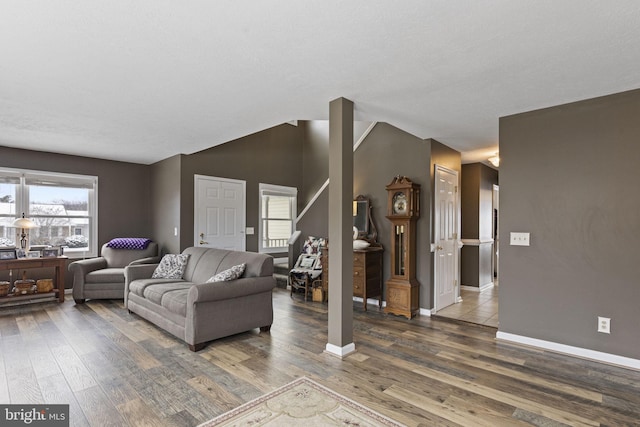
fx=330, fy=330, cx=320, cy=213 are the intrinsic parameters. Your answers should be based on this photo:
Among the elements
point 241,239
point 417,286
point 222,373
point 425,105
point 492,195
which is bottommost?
point 222,373

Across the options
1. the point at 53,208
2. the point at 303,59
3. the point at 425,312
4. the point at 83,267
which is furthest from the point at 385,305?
the point at 53,208

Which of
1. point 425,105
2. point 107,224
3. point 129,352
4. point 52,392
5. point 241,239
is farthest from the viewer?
point 241,239

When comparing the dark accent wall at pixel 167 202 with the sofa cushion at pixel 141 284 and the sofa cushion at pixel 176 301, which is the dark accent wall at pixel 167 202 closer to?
the sofa cushion at pixel 141 284

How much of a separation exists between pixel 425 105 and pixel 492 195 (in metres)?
4.15

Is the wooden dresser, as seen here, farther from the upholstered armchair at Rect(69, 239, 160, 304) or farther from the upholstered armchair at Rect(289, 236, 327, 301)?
the upholstered armchair at Rect(69, 239, 160, 304)

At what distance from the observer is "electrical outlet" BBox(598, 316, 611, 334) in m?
2.95

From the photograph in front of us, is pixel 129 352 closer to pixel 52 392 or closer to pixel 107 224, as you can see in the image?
pixel 52 392

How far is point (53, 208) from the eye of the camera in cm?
543

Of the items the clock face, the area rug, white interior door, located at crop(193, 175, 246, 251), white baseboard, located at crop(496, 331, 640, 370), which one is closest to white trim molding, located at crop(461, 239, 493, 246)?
the clock face

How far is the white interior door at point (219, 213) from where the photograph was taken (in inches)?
230

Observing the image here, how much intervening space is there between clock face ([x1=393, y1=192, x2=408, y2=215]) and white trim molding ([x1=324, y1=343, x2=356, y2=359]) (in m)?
2.04

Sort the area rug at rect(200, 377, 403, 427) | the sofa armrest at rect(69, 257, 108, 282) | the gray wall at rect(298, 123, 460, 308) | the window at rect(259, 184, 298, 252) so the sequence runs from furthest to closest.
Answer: the window at rect(259, 184, 298, 252) → the sofa armrest at rect(69, 257, 108, 282) → the gray wall at rect(298, 123, 460, 308) → the area rug at rect(200, 377, 403, 427)

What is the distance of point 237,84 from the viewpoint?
2.85m

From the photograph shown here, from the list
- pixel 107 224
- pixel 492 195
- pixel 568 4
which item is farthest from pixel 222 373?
pixel 492 195
